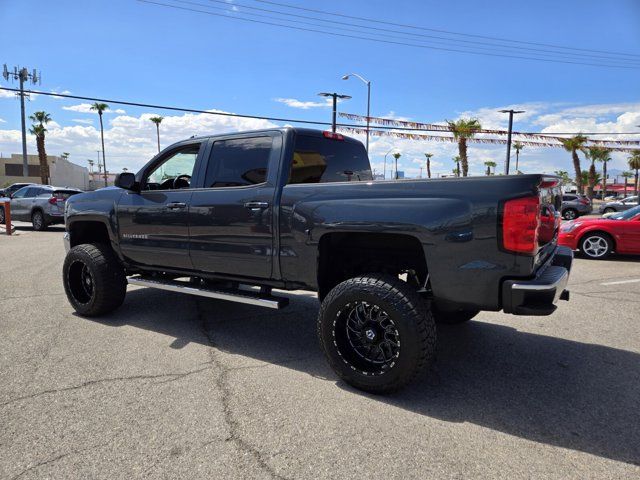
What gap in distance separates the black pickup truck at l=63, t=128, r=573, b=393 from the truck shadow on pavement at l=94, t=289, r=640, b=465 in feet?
1.21

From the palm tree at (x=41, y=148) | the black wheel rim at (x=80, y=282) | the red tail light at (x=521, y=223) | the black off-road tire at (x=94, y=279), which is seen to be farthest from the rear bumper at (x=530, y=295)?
the palm tree at (x=41, y=148)

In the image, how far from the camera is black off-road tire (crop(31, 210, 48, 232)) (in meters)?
16.0

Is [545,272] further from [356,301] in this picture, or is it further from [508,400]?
[356,301]

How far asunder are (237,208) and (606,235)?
8.92 metres

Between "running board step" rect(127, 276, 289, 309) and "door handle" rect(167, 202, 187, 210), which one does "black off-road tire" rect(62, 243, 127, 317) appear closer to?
"running board step" rect(127, 276, 289, 309)

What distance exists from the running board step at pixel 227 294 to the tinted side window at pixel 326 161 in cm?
103

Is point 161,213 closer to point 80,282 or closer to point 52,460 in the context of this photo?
point 80,282

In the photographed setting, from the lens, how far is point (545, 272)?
3229 mm

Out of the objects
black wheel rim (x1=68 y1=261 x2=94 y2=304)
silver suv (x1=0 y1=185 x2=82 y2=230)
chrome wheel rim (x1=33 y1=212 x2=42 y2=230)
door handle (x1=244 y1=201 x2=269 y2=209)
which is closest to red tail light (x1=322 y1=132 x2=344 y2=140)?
door handle (x1=244 y1=201 x2=269 y2=209)

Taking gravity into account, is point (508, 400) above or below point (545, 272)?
below

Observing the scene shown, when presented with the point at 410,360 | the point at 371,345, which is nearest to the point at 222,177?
the point at 371,345

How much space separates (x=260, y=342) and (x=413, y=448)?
2139 mm

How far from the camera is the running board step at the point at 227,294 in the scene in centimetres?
385


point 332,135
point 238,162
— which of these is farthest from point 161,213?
point 332,135
